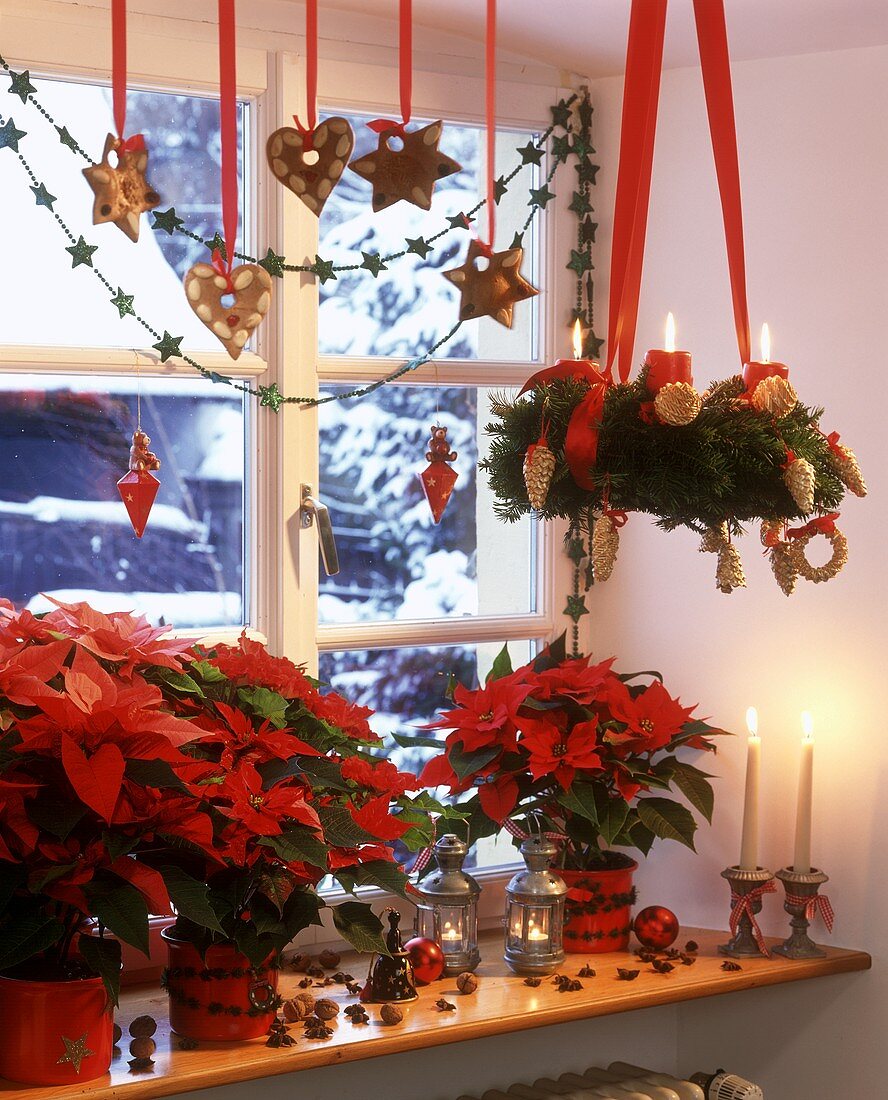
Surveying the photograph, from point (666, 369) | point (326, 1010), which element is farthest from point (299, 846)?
point (666, 369)

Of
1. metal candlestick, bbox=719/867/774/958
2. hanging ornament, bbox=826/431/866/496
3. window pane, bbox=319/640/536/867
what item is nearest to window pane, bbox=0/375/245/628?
window pane, bbox=319/640/536/867

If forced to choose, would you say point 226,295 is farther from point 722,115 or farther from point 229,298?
point 722,115

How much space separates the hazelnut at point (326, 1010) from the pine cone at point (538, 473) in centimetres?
91

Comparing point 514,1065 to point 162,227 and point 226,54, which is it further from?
point 226,54

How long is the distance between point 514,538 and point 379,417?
0.35 metres

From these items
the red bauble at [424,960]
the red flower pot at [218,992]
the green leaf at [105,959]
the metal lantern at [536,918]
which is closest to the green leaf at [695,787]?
the metal lantern at [536,918]

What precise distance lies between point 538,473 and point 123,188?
467mm

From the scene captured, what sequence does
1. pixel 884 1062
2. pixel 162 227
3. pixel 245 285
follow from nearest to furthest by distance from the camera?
pixel 245 285
pixel 162 227
pixel 884 1062

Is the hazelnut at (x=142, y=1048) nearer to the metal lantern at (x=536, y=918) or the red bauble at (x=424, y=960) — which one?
the red bauble at (x=424, y=960)

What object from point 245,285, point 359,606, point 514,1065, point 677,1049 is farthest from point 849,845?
point 245,285

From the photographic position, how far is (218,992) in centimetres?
171

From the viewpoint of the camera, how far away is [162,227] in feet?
6.50

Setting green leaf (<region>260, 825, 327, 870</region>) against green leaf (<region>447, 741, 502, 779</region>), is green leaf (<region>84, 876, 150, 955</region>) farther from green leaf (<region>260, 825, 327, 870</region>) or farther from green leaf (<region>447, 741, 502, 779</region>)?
green leaf (<region>447, 741, 502, 779</region>)

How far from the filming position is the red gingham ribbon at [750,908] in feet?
7.04
